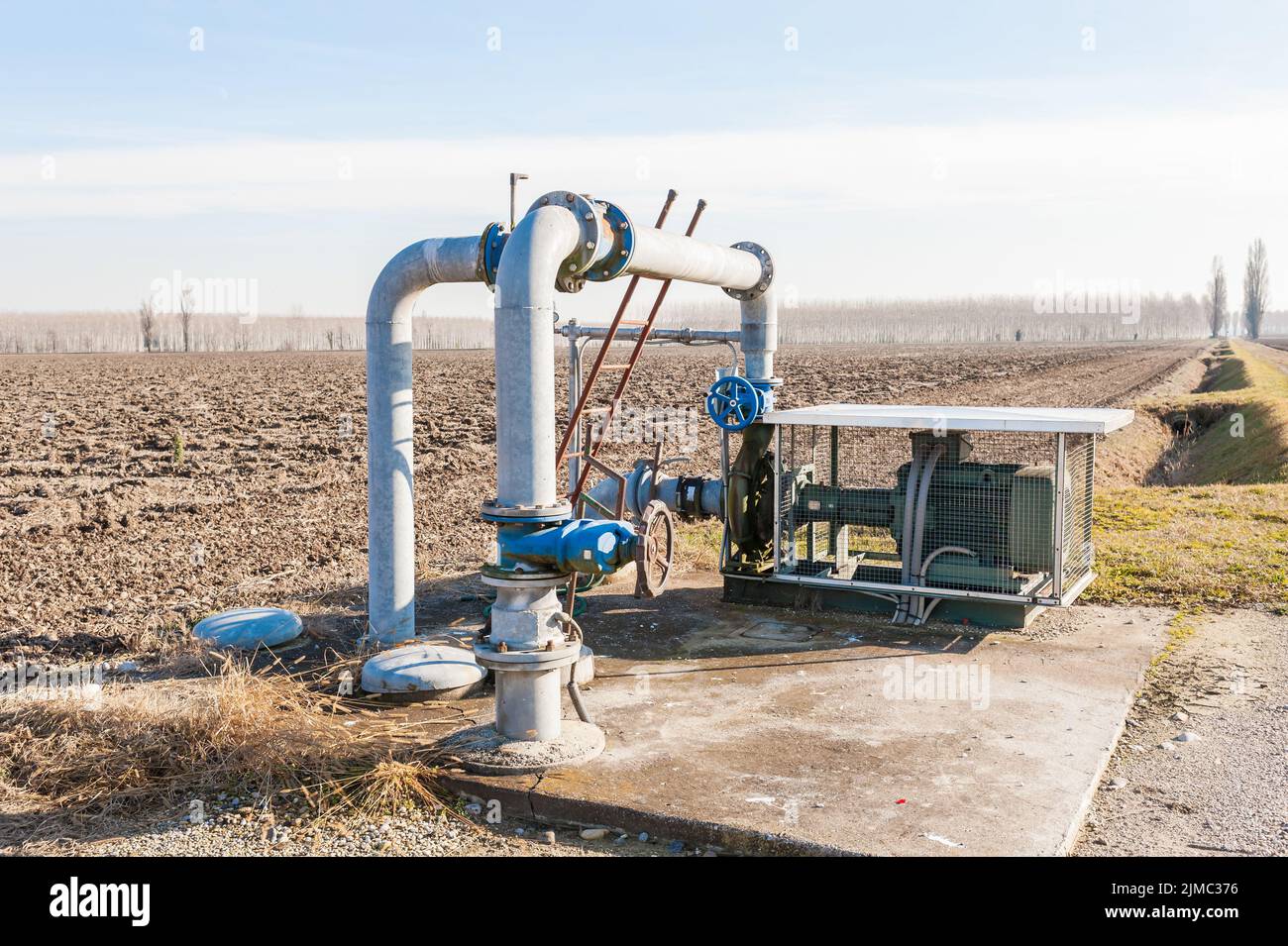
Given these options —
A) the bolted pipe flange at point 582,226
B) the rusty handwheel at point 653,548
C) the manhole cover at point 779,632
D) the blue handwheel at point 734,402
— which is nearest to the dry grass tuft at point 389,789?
the rusty handwheel at point 653,548

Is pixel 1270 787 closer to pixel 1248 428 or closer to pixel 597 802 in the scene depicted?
pixel 597 802

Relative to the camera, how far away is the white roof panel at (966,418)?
8344 mm

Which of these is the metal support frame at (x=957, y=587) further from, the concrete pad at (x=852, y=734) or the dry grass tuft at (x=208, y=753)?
the dry grass tuft at (x=208, y=753)

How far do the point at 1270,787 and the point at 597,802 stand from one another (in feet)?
11.8

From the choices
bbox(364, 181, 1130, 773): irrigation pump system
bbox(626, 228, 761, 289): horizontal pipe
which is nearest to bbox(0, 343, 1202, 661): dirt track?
bbox(364, 181, 1130, 773): irrigation pump system

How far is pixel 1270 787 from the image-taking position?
6078 millimetres

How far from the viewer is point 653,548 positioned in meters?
6.95

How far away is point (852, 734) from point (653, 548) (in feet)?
5.28

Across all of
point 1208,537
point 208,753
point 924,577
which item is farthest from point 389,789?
point 1208,537

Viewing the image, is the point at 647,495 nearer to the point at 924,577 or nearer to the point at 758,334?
the point at 758,334

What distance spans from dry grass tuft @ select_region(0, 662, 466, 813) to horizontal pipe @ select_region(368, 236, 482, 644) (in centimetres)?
135

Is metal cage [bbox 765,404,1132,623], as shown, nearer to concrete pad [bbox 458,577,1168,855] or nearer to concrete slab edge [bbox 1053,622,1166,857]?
concrete pad [bbox 458,577,1168,855]

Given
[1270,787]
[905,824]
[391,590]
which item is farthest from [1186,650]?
[391,590]

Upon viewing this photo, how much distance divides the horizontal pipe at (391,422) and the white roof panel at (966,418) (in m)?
3.18
